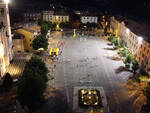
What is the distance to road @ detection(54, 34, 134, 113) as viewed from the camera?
1507 inches

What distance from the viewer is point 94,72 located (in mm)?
→ 50250

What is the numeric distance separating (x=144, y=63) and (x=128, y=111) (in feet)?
65.0

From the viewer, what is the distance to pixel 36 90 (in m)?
31.5

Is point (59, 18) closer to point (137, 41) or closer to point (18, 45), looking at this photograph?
point (18, 45)

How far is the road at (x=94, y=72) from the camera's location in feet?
126

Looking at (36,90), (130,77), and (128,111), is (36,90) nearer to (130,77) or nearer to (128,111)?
(128,111)

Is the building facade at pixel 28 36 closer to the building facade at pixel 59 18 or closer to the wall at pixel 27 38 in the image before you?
the wall at pixel 27 38

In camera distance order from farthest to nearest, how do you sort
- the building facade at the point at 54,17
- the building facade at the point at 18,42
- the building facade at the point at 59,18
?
the building facade at the point at 59,18 → the building facade at the point at 54,17 → the building facade at the point at 18,42

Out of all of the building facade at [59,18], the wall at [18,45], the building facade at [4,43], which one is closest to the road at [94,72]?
the building facade at [4,43]

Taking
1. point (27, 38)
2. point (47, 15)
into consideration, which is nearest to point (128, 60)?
point (27, 38)

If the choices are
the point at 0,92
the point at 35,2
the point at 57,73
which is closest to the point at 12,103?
the point at 0,92

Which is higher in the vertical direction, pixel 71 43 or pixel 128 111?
pixel 71 43

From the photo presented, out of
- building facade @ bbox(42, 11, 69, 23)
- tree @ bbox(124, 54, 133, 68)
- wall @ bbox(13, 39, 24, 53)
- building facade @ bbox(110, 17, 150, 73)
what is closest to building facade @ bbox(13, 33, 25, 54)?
wall @ bbox(13, 39, 24, 53)

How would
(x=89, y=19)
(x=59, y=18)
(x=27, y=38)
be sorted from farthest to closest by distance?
(x=89, y=19)
(x=59, y=18)
(x=27, y=38)
